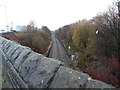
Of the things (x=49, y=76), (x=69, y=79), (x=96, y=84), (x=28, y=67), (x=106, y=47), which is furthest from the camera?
(x=106, y=47)

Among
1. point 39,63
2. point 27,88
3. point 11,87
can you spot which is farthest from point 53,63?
point 11,87

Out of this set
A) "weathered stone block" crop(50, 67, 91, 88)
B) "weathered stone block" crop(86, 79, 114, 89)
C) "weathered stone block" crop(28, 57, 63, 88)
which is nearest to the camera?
"weathered stone block" crop(86, 79, 114, 89)

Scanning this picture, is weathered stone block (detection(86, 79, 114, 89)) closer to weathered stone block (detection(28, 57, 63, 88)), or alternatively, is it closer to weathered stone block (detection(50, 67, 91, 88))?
weathered stone block (detection(50, 67, 91, 88))

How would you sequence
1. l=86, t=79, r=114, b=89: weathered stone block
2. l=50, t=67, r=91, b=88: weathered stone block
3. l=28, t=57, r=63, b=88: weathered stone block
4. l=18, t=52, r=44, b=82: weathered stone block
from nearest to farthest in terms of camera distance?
l=86, t=79, r=114, b=89: weathered stone block
l=50, t=67, r=91, b=88: weathered stone block
l=28, t=57, r=63, b=88: weathered stone block
l=18, t=52, r=44, b=82: weathered stone block

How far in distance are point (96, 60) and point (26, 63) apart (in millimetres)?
43487

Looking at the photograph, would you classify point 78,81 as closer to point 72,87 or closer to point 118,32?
point 72,87

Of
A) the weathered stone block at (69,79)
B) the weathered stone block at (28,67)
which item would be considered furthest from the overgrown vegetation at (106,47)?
the weathered stone block at (69,79)

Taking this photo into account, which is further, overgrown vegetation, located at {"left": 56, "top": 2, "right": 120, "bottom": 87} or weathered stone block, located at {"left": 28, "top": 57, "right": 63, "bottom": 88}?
Answer: overgrown vegetation, located at {"left": 56, "top": 2, "right": 120, "bottom": 87}

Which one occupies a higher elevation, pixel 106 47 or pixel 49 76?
pixel 49 76

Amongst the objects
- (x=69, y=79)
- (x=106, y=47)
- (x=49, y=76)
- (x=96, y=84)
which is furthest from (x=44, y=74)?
(x=106, y=47)

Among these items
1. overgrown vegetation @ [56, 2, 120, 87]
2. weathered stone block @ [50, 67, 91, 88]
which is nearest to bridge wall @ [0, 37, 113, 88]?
weathered stone block @ [50, 67, 91, 88]

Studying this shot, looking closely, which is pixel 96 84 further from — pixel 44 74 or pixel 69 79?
pixel 44 74

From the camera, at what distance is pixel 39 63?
1975 millimetres

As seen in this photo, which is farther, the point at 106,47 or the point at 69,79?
the point at 106,47
